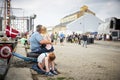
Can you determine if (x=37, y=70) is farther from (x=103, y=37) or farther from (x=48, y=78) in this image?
(x=103, y=37)

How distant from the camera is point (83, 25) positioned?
8731 centimetres

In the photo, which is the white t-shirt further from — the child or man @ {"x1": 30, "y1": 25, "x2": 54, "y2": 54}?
man @ {"x1": 30, "y1": 25, "x2": 54, "y2": 54}

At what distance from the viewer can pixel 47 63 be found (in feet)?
29.8

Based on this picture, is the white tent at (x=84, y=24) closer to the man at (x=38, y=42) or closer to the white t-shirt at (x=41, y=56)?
the man at (x=38, y=42)

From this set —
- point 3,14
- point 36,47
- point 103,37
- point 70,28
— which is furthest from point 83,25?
point 36,47

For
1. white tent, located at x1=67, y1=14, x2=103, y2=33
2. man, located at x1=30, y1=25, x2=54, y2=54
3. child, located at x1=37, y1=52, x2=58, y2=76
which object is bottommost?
child, located at x1=37, y1=52, x2=58, y2=76

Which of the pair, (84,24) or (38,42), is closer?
(38,42)

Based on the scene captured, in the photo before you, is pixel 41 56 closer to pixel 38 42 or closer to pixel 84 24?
pixel 38 42

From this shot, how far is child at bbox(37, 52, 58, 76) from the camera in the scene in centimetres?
905

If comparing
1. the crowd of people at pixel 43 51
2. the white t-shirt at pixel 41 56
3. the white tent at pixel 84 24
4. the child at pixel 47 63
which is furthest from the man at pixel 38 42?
the white tent at pixel 84 24

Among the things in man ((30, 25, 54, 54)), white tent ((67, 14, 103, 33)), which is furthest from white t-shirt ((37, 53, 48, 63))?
white tent ((67, 14, 103, 33))

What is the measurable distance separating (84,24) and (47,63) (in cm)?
7894

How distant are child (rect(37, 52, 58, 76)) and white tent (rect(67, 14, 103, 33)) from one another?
76002 mm

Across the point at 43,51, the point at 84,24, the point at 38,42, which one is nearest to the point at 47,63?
the point at 43,51
